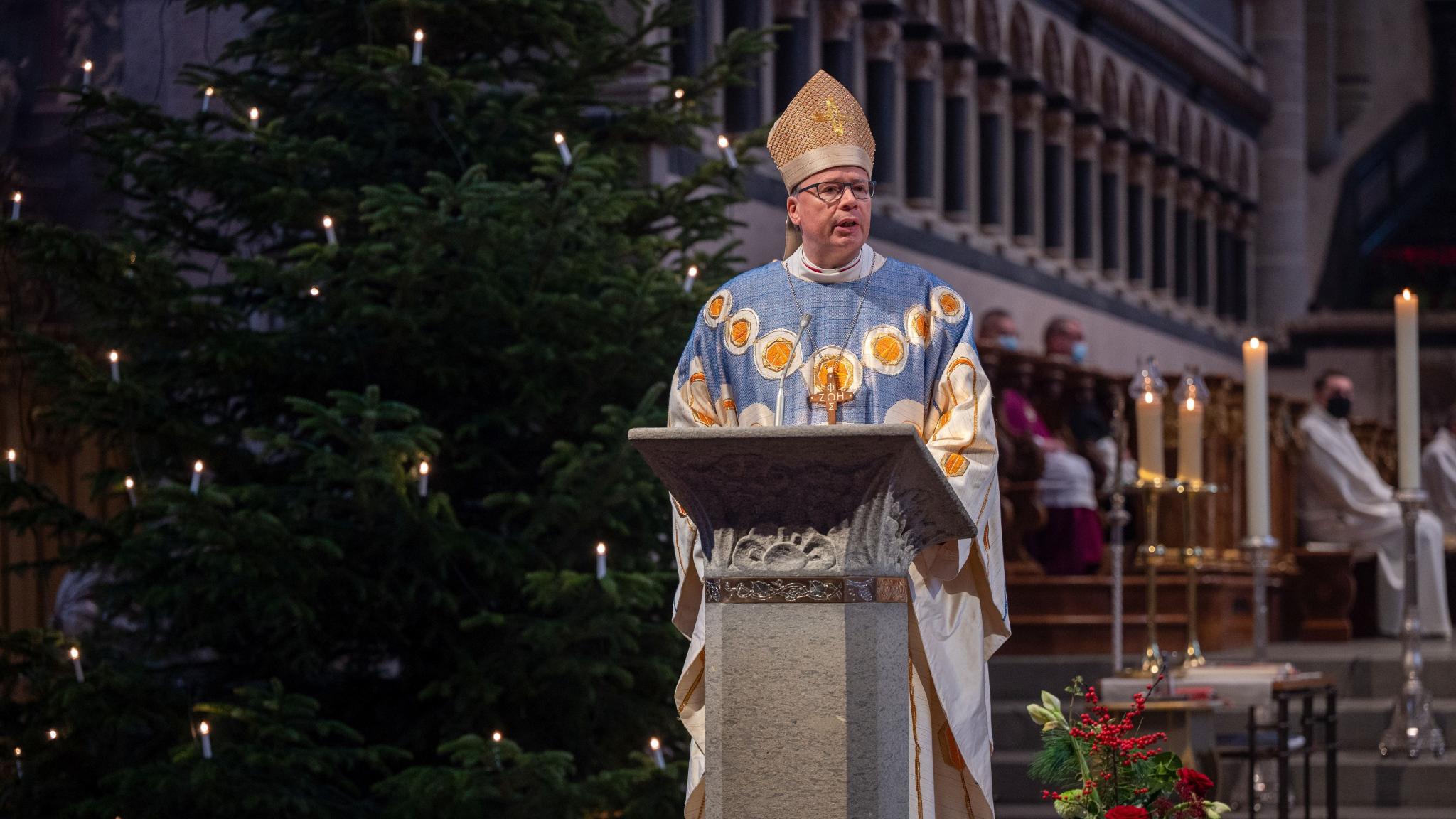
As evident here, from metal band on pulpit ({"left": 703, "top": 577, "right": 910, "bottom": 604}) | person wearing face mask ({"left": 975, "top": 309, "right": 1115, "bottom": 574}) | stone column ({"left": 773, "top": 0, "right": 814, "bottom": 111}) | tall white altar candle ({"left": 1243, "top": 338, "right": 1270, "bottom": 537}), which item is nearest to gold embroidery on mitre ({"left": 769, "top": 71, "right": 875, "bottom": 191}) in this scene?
metal band on pulpit ({"left": 703, "top": 577, "right": 910, "bottom": 604})

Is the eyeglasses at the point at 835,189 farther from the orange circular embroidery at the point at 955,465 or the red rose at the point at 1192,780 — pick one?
the red rose at the point at 1192,780

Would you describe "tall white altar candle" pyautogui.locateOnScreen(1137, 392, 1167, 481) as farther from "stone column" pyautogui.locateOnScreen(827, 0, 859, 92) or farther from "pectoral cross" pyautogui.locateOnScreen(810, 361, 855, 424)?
"stone column" pyautogui.locateOnScreen(827, 0, 859, 92)

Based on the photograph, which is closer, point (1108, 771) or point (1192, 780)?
point (1108, 771)

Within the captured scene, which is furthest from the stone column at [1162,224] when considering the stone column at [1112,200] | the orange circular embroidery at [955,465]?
the orange circular embroidery at [955,465]

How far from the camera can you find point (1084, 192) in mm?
22297

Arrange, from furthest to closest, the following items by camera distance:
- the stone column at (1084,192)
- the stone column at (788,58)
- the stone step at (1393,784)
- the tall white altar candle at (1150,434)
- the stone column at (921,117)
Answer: the stone column at (1084,192) → the stone column at (921,117) → the stone column at (788,58) → the stone step at (1393,784) → the tall white altar candle at (1150,434)

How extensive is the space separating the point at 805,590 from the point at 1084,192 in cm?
1857

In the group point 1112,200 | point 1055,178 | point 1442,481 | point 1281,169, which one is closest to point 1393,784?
point 1442,481

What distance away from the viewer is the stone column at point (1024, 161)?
67.2 feet

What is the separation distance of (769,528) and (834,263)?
3.09 feet

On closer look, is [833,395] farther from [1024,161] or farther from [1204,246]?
[1204,246]

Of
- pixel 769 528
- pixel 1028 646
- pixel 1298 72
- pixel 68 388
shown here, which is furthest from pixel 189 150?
pixel 1298 72

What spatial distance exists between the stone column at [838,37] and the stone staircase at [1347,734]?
6.95 m

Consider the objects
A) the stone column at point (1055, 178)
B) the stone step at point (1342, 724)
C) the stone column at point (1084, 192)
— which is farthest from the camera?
the stone column at point (1084, 192)
